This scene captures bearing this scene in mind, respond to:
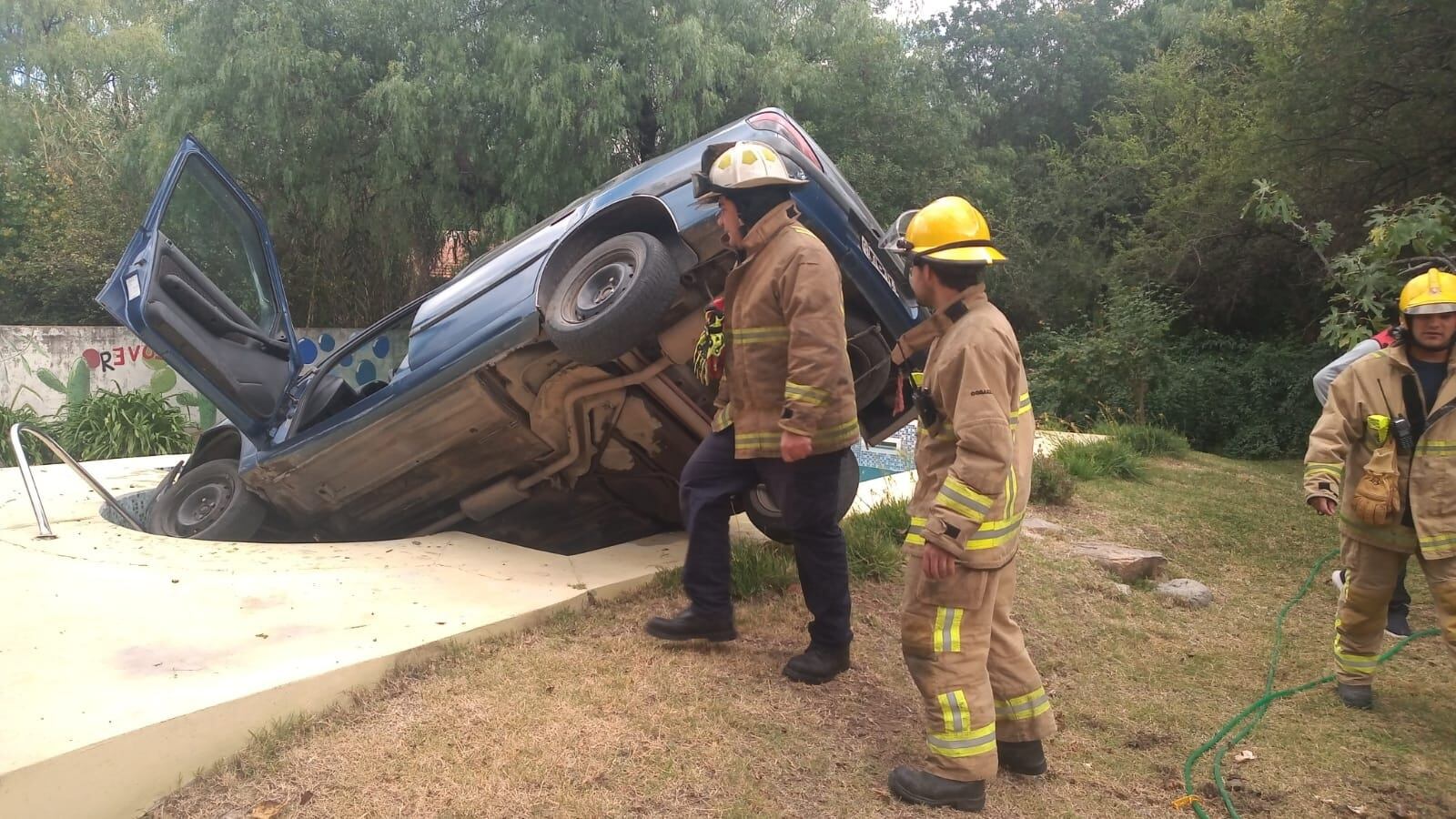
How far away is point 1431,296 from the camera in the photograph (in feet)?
10.8

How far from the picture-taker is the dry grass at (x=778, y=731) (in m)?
2.56

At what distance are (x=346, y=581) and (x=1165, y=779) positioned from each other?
3.08 meters

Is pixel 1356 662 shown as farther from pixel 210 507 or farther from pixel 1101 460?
pixel 210 507

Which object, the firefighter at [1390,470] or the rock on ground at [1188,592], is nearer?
the firefighter at [1390,470]

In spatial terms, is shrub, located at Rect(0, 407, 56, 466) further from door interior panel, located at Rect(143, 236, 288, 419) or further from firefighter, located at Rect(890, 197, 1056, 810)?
firefighter, located at Rect(890, 197, 1056, 810)

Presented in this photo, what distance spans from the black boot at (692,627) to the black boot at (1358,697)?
7.46 ft

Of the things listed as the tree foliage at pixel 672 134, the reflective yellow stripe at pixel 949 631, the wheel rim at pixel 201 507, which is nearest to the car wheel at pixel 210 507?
the wheel rim at pixel 201 507

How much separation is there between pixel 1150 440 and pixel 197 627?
8162 millimetres

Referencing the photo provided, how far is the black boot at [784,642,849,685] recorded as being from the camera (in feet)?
10.8

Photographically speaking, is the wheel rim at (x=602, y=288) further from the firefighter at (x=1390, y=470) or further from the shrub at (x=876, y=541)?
the firefighter at (x=1390, y=470)

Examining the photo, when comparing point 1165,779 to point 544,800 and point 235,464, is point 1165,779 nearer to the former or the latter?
point 544,800

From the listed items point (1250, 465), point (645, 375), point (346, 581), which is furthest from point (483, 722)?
point (1250, 465)

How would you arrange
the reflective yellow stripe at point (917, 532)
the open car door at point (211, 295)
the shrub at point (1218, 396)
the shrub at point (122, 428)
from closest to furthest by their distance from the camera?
the reflective yellow stripe at point (917, 532) < the open car door at point (211, 295) < the shrub at point (122, 428) < the shrub at point (1218, 396)

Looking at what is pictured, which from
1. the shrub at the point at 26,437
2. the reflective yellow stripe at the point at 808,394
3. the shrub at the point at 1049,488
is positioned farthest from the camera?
the shrub at the point at 26,437
